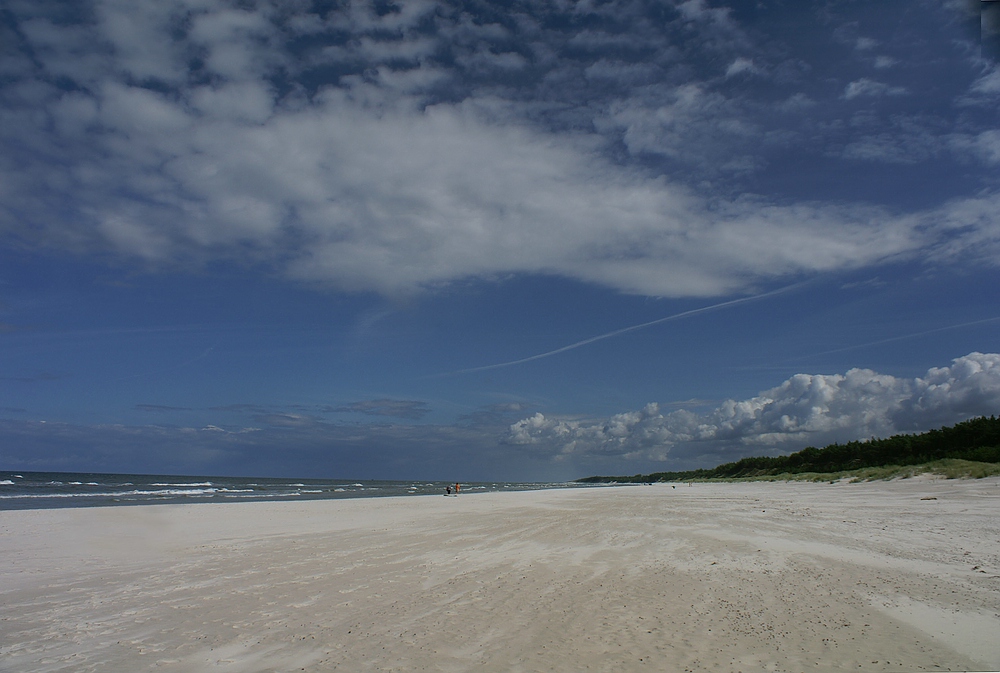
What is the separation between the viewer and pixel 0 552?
14172 millimetres

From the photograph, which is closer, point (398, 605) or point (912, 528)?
point (398, 605)

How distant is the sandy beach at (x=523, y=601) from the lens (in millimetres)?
6285

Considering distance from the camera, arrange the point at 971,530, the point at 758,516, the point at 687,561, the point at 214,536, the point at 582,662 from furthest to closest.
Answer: the point at 758,516
the point at 214,536
the point at 971,530
the point at 687,561
the point at 582,662

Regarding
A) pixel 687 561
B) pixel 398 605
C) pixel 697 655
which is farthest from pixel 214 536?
pixel 697 655

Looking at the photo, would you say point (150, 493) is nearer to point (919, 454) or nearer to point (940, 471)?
point (940, 471)

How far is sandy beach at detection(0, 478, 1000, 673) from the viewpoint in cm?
629

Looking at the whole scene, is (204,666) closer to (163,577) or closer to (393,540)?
(163,577)

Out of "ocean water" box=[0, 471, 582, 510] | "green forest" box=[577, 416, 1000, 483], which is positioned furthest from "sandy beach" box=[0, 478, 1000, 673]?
"ocean water" box=[0, 471, 582, 510]

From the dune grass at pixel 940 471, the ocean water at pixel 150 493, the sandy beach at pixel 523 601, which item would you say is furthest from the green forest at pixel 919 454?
the ocean water at pixel 150 493

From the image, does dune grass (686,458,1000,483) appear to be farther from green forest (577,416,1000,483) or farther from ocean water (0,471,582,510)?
ocean water (0,471,582,510)

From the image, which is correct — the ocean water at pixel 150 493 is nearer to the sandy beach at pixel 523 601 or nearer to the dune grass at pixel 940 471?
the sandy beach at pixel 523 601

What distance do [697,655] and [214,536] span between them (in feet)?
54.9

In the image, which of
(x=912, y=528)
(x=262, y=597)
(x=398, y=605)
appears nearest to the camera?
(x=398, y=605)

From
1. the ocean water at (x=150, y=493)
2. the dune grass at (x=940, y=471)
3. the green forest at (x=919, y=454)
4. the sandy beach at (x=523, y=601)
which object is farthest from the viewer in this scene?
the ocean water at (x=150, y=493)
